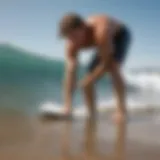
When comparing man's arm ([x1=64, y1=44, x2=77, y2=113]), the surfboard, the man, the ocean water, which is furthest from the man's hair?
the surfboard

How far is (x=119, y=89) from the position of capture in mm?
1879

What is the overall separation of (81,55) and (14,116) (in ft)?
1.32

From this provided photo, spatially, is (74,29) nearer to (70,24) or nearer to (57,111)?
(70,24)

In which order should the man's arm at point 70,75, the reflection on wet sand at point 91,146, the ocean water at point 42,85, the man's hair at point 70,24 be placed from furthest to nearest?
the ocean water at point 42,85 → the man's arm at point 70,75 → the man's hair at point 70,24 → the reflection on wet sand at point 91,146

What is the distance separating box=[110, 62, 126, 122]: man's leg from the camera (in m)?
1.84

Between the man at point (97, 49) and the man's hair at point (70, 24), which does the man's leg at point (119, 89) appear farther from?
the man's hair at point (70, 24)

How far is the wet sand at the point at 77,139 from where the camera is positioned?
124 centimetres

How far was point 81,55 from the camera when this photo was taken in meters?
1.91

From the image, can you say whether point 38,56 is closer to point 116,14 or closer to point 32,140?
point 116,14

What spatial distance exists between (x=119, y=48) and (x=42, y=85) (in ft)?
1.64

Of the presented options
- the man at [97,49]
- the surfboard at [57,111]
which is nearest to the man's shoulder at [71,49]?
the man at [97,49]

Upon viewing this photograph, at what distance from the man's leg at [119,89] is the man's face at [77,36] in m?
0.18

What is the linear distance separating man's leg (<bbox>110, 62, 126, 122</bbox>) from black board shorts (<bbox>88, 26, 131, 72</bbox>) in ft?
0.14

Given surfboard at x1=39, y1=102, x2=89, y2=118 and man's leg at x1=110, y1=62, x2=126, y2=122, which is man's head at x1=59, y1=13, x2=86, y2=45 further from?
surfboard at x1=39, y1=102, x2=89, y2=118
